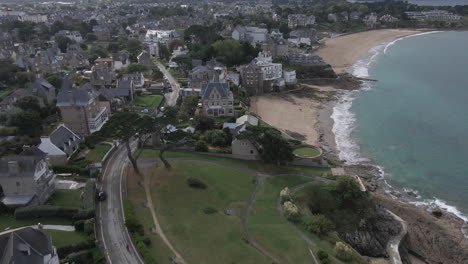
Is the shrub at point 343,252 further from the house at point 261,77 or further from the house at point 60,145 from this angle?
the house at point 261,77

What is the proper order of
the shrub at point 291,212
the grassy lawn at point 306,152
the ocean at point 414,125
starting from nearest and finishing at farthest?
the shrub at point 291,212, the grassy lawn at point 306,152, the ocean at point 414,125

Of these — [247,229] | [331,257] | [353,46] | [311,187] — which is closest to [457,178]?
[311,187]

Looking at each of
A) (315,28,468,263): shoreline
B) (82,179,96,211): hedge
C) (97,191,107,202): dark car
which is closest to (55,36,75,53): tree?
(82,179,96,211): hedge

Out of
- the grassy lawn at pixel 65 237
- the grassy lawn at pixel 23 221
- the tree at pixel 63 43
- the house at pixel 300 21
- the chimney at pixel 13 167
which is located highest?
the house at pixel 300 21

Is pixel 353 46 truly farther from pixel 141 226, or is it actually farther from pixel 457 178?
pixel 141 226

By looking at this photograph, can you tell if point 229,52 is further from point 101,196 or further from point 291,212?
point 291,212

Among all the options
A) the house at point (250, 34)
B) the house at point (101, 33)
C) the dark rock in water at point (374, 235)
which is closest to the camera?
the dark rock in water at point (374, 235)

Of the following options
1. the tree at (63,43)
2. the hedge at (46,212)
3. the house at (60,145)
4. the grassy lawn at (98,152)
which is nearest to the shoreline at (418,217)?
the grassy lawn at (98,152)

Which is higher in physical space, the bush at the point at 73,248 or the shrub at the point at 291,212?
the bush at the point at 73,248
